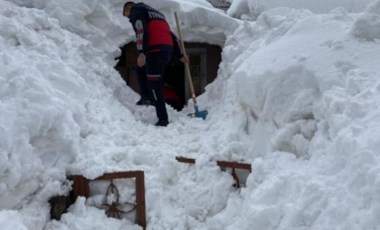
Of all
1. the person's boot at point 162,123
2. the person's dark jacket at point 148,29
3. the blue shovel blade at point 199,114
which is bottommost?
the blue shovel blade at point 199,114

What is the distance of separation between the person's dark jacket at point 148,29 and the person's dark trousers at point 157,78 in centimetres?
7

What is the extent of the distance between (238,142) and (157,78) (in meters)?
2.05

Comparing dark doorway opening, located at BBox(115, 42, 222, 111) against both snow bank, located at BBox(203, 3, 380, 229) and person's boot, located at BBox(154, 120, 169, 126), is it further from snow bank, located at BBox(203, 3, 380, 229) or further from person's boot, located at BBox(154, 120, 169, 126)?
snow bank, located at BBox(203, 3, 380, 229)

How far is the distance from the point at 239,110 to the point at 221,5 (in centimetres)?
646

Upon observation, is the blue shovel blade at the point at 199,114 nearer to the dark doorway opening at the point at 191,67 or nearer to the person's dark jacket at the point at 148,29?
the person's dark jacket at the point at 148,29

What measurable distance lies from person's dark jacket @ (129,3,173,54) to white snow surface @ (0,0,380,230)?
1006 millimetres

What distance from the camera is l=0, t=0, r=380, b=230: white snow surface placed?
2.24 m

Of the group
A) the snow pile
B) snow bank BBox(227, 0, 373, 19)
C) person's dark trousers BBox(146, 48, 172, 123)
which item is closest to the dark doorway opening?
snow bank BBox(227, 0, 373, 19)

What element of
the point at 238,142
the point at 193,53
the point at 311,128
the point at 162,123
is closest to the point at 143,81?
the point at 162,123

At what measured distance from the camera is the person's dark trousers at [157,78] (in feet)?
17.3

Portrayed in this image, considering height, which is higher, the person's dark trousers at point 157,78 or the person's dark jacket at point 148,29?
the person's dark jacket at point 148,29

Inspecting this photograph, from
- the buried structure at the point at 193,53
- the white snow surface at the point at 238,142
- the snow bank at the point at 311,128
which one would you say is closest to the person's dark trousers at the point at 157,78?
the white snow surface at the point at 238,142

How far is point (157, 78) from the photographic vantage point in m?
5.33

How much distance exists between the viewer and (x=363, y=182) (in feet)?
6.64
